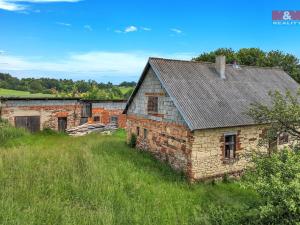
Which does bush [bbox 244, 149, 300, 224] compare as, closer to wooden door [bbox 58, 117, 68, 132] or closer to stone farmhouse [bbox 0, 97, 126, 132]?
stone farmhouse [bbox 0, 97, 126, 132]

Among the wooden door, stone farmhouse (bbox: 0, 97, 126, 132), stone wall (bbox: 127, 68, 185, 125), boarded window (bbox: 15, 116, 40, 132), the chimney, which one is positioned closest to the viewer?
stone wall (bbox: 127, 68, 185, 125)

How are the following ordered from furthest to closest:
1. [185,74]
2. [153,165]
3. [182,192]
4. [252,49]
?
[252,49], [185,74], [153,165], [182,192]

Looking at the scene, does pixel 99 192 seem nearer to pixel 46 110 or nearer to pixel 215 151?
pixel 215 151

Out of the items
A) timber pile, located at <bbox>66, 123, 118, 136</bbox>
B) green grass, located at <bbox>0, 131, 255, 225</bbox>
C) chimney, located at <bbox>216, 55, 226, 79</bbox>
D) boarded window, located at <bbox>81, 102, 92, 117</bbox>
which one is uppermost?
chimney, located at <bbox>216, 55, 226, 79</bbox>

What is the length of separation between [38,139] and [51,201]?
46.3 ft

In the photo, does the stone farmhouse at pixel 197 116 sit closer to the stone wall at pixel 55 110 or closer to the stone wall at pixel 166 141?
the stone wall at pixel 166 141

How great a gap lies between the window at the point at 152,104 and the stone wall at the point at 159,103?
0.83ft

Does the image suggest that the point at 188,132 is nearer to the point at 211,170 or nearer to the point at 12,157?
the point at 211,170

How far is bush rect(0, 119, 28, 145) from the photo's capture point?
21109mm

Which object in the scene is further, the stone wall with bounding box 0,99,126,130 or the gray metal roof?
the stone wall with bounding box 0,99,126,130

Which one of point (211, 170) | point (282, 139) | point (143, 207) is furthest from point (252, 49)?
point (143, 207)

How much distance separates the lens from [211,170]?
14.4 meters

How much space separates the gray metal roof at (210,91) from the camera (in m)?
14.5

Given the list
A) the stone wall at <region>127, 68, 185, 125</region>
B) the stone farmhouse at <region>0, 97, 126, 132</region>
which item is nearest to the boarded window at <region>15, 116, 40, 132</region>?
the stone farmhouse at <region>0, 97, 126, 132</region>
